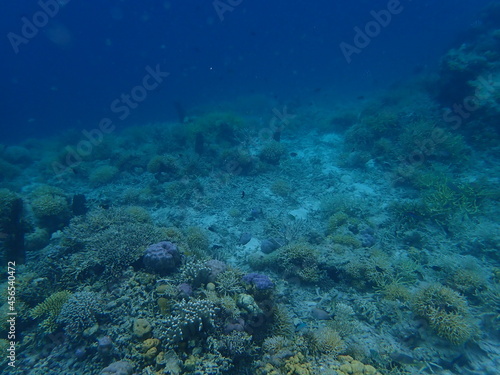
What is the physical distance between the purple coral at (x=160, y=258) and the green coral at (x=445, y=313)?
19.6 ft

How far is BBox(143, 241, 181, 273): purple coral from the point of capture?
228 inches

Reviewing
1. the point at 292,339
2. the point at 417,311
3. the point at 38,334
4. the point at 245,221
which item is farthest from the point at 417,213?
the point at 38,334

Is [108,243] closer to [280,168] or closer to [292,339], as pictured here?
[292,339]

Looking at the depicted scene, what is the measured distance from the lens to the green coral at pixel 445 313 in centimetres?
551

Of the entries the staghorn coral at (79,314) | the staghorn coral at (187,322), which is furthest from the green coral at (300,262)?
the staghorn coral at (79,314)

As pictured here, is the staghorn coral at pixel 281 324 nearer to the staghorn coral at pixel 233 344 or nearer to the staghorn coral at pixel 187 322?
the staghorn coral at pixel 233 344

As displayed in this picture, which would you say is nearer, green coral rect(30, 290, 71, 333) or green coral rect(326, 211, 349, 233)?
green coral rect(30, 290, 71, 333)

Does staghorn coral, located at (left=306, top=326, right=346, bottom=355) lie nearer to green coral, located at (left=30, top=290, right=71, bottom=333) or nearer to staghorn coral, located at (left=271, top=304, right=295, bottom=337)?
staghorn coral, located at (left=271, top=304, right=295, bottom=337)

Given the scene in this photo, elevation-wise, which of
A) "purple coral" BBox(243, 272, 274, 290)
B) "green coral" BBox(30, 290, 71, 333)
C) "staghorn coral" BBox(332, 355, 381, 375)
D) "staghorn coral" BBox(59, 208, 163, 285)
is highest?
"staghorn coral" BBox(59, 208, 163, 285)

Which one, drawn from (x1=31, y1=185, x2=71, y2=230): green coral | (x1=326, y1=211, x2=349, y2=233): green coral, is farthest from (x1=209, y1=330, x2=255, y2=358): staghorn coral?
(x1=31, y1=185, x2=71, y2=230): green coral

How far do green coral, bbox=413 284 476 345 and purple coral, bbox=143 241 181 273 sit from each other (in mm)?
5981

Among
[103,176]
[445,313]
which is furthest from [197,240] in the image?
[103,176]

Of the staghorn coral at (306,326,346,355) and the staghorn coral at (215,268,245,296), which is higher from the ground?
the staghorn coral at (215,268,245,296)

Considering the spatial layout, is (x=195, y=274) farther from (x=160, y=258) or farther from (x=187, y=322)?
(x=187, y=322)
